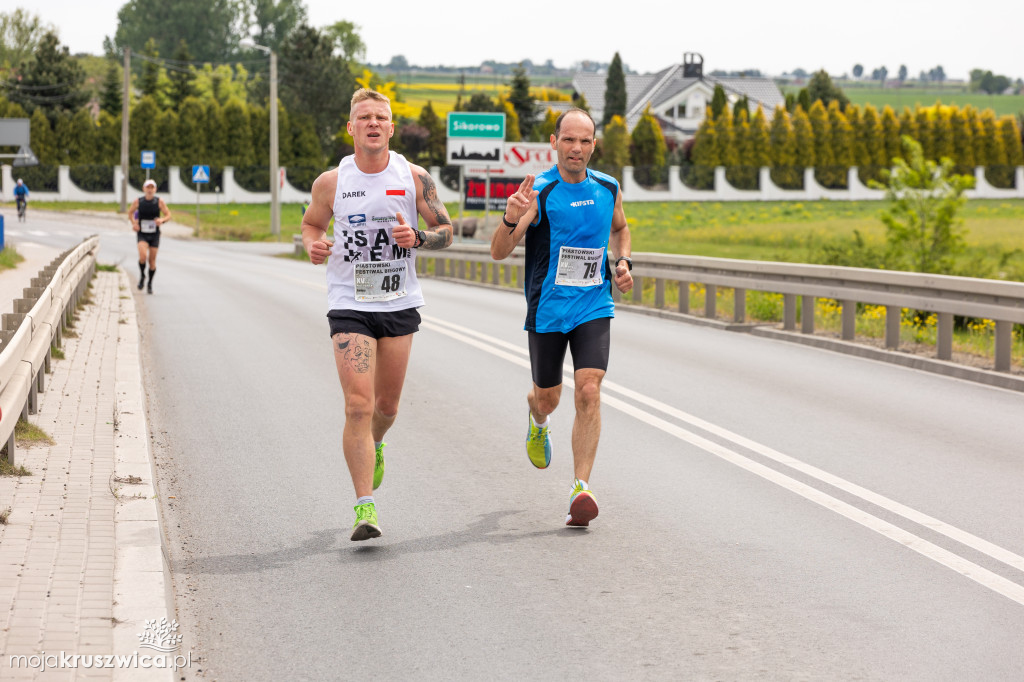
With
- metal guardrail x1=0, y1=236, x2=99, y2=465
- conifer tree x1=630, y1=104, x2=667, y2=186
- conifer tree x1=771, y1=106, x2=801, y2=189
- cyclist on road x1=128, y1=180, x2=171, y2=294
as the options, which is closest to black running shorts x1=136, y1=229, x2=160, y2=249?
cyclist on road x1=128, y1=180, x2=171, y2=294

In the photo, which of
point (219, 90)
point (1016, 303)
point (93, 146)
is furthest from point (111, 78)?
point (1016, 303)

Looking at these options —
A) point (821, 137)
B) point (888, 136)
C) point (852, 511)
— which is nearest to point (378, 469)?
point (852, 511)

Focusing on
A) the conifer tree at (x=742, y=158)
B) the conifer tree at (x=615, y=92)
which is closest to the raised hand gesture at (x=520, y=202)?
the conifer tree at (x=742, y=158)

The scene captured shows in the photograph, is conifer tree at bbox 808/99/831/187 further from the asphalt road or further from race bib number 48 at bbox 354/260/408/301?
race bib number 48 at bbox 354/260/408/301

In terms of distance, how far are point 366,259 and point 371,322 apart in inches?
11.9

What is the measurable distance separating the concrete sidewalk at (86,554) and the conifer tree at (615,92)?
116396 millimetres

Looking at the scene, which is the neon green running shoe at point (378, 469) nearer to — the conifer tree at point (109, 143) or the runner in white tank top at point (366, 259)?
the runner in white tank top at point (366, 259)

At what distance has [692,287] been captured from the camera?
2411 cm

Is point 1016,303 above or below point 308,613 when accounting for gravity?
above

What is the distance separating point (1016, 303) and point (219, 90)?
11477 cm

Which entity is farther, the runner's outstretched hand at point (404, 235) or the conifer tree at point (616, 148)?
the conifer tree at point (616, 148)

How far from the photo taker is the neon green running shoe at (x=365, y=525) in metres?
6.21

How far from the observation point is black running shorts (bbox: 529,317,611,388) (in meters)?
6.89

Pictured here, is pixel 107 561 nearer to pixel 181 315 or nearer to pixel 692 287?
pixel 181 315
